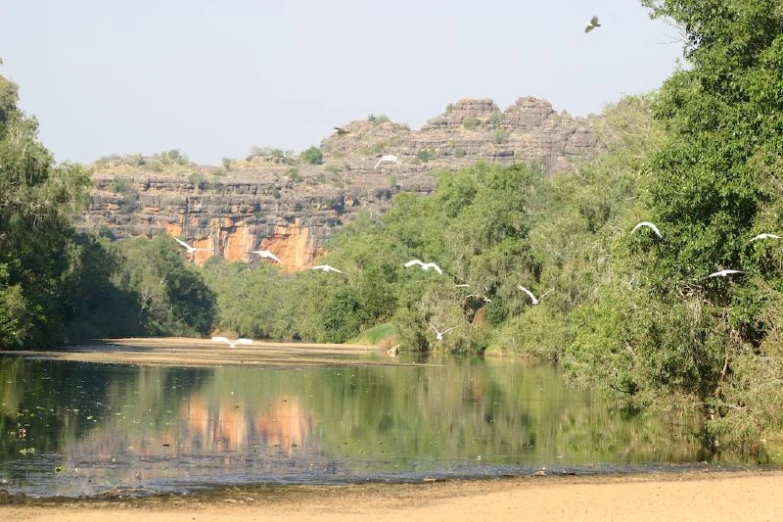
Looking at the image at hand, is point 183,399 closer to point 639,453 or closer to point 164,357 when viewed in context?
point 639,453

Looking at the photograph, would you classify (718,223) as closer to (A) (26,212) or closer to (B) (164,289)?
(A) (26,212)

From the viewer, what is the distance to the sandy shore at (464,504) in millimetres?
18125

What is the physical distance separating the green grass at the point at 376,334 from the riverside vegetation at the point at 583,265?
0.54m

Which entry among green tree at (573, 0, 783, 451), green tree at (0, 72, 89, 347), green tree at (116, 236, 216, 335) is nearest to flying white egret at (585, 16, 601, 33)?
green tree at (573, 0, 783, 451)

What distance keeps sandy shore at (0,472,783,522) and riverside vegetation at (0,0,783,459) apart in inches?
233

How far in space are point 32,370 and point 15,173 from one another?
49.4 feet

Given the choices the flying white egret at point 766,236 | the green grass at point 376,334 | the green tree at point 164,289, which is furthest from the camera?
the green tree at point 164,289

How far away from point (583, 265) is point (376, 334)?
38850mm

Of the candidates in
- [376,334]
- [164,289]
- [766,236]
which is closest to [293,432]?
[766,236]

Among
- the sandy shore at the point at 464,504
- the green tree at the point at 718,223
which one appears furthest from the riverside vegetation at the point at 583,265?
the sandy shore at the point at 464,504

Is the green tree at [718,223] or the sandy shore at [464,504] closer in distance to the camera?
the sandy shore at [464,504]

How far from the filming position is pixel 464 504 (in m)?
19.5

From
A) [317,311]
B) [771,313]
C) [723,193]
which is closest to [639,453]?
[771,313]

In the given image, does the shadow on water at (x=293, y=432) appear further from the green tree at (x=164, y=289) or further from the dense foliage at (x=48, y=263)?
the green tree at (x=164, y=289)
